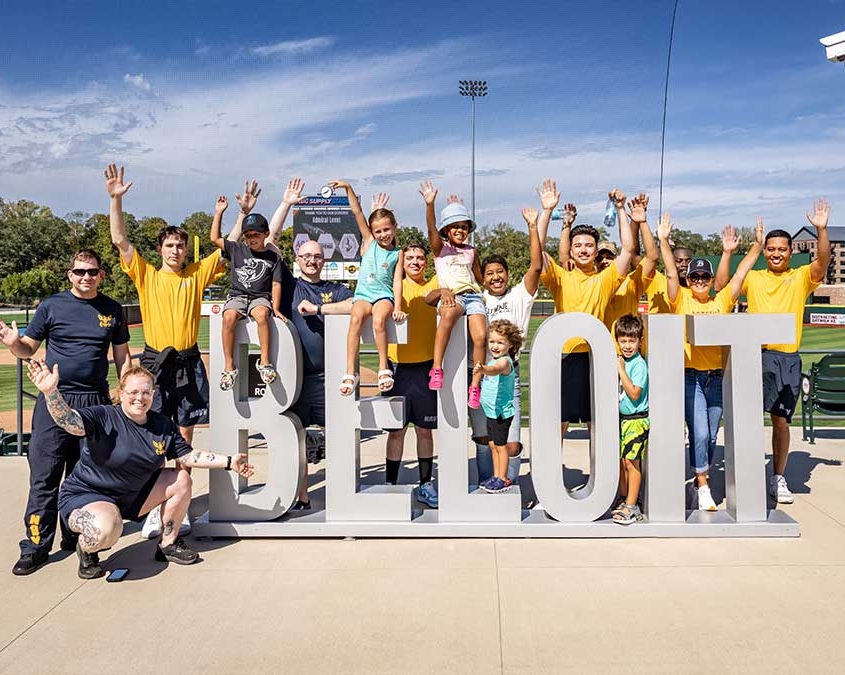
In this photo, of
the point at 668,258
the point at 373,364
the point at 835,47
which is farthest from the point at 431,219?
the point at 373,364

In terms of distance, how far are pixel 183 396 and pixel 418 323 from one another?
61.7 inches

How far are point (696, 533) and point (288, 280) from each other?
2.99 metres

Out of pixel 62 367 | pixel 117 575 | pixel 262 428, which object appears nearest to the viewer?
pixel 117 575

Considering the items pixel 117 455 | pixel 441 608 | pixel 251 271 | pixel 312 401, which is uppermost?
pixel 251 271

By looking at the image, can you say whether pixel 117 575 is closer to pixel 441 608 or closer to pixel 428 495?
pixel 441 608

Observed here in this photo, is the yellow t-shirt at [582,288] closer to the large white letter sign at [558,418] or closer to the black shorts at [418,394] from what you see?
the large white letter sign at [558,418]

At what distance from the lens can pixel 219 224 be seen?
5.08m

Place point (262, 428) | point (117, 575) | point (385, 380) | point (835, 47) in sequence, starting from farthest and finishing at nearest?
point (835, 47), point (262, 428), point (385, 380), point (117, 575)

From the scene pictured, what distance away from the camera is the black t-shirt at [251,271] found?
473 centimetres

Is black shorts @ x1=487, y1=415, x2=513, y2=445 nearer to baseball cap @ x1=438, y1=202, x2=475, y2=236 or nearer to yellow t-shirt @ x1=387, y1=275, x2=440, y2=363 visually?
yellow t-shirt @ x1=387, y1=275, x2=440, y2=363

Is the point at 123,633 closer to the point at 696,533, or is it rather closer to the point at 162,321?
the point at 162,321

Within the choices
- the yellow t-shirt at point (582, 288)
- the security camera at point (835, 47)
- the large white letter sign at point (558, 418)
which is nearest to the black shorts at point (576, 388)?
the yellow t-shirt at point (582, 288)

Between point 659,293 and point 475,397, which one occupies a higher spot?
point 659,293

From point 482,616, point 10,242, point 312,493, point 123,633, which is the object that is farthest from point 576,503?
point 10,242
